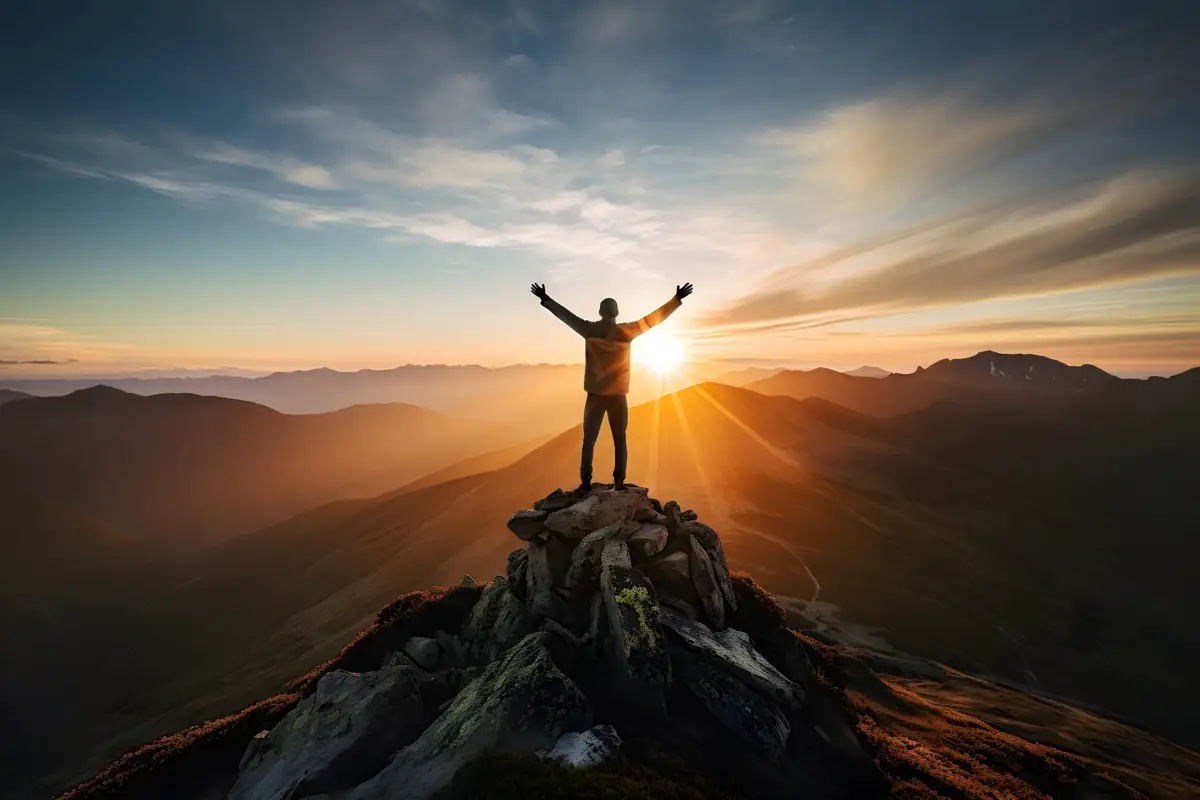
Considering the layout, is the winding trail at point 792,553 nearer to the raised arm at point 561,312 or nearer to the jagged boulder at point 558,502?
the jagged boulder at point 558,502

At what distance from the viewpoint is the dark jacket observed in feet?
50.9

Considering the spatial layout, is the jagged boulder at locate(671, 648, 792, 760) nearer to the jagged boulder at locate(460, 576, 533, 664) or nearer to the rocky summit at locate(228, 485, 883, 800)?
the rocky summit at locate(228, 485, 883, 800)

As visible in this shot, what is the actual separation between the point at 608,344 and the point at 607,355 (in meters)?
0.41

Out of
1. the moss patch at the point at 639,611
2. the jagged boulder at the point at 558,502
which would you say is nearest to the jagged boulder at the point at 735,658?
the moss patch at the point at 639,611

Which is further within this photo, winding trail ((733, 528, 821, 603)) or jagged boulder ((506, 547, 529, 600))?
winding trail ((733, 528, 821, 603))

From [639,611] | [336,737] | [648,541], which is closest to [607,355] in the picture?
[648,541]

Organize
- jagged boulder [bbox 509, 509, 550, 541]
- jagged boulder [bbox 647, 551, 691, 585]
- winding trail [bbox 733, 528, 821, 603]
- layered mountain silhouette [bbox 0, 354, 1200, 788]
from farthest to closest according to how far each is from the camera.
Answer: winding trail [bbox 733, 528, 821, 603] → layered mountain silhouette [bbox 0, 354, 1200, 788] → jagged boulder [bbox 509, 509, 550, 541] → jagged boulder [bbox 647, 551, 691, 585]

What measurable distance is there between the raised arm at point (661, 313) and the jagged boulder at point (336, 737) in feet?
44.3

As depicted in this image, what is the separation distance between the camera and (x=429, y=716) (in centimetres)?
1469

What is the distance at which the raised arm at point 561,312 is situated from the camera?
14.6 m

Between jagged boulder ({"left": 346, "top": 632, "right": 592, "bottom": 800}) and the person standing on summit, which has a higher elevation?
the person standing on summit

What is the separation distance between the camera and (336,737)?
13.0 meters

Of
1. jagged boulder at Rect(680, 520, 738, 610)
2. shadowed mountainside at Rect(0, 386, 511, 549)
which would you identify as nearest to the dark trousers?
jagged boulder at Rect(680, 520, 738, 610)

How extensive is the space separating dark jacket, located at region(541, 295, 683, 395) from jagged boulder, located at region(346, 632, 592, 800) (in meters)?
8.47
